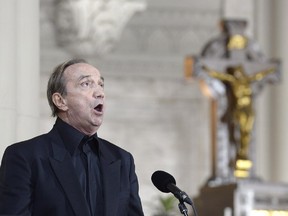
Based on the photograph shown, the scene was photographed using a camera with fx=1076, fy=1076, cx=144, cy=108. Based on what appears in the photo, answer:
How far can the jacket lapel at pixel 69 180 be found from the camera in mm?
4582

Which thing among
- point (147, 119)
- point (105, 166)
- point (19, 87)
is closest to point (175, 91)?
point (147, 119)

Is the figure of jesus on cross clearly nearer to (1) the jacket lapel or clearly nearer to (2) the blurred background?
(2) the blurred background

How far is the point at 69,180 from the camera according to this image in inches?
182

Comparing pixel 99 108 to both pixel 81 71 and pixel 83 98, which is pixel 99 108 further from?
pixel 81 71

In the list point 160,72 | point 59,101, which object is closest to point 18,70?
point 59,101

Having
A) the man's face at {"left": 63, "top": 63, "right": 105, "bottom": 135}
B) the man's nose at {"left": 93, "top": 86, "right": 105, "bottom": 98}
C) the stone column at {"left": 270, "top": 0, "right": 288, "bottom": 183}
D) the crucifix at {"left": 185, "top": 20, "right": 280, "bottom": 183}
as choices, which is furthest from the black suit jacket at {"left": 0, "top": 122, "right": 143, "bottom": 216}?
the stone column at {"left": 270, "top": 0, "right": 288, "bottom": 183}

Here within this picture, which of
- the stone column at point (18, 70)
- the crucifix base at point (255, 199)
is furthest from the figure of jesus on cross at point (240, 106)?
the stone column at point (18, 70)

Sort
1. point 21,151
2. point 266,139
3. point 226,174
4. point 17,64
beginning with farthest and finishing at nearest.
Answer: point 266,139 < point 226,174 < point 17,64 < point 21,151

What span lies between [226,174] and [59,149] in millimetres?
10119

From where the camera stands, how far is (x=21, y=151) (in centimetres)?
464

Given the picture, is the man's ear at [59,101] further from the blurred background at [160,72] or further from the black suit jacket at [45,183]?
the blurred background at [160,72]

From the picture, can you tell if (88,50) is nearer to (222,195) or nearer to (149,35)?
(149,35)

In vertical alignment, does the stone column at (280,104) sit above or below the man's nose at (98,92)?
below

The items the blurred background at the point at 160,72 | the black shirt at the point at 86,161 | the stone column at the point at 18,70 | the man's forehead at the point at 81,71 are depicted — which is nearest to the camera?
the black shirt at the point at 86,161
